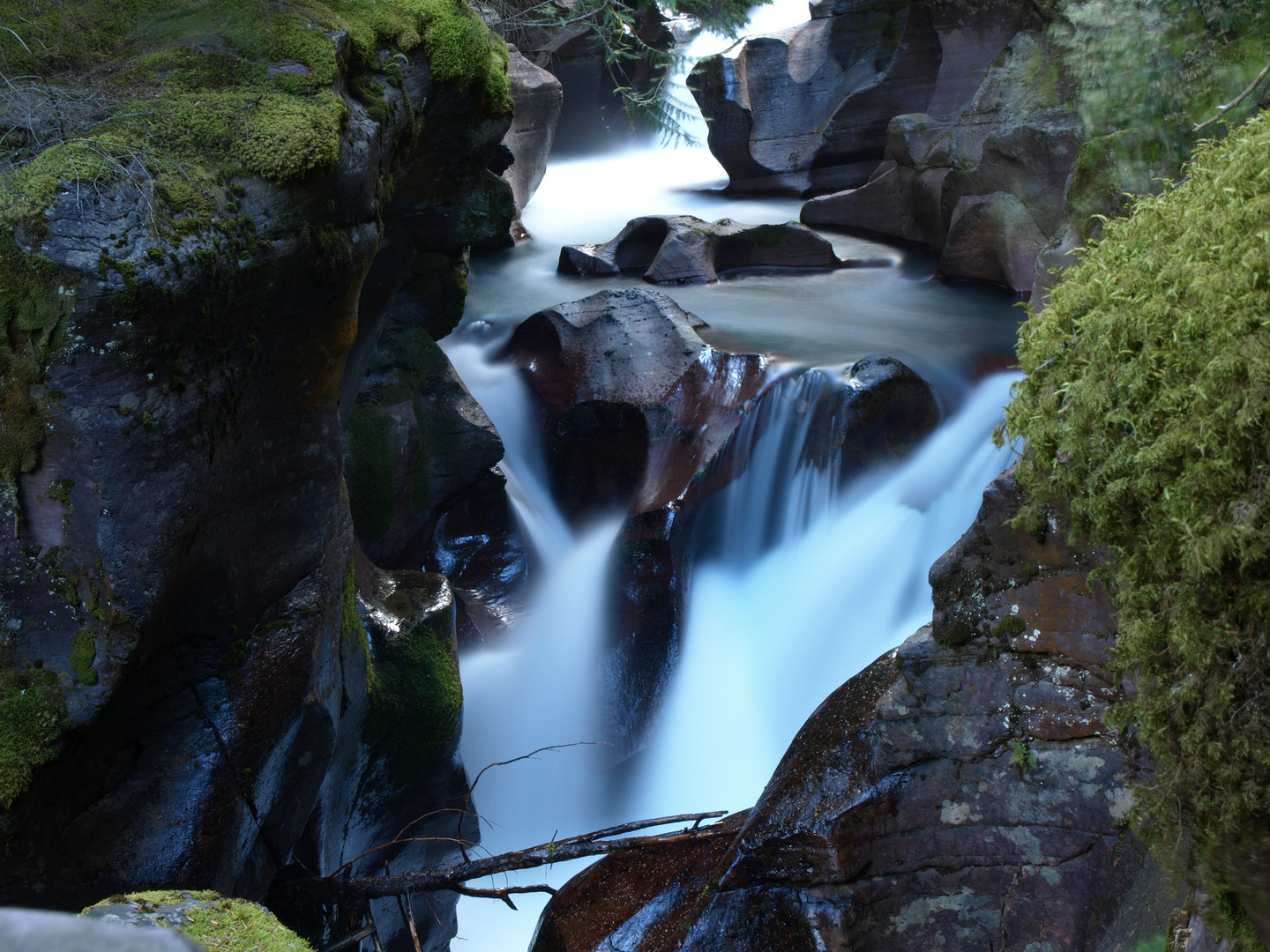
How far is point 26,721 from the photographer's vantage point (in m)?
2.48

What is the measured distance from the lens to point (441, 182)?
521cm

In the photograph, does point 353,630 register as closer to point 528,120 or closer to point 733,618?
point 733,618

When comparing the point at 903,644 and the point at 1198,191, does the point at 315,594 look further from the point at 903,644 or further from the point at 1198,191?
the point at 1198,191

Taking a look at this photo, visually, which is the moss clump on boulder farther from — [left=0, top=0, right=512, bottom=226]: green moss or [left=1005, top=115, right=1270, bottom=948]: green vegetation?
[left=1005, top=115, right=1270, bottom=948]: green vegetation

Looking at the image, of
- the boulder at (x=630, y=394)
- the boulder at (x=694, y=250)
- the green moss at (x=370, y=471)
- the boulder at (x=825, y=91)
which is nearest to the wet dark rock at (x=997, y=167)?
the boulder at (x=825, y=91)

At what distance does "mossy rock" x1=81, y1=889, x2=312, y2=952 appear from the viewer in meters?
1.53

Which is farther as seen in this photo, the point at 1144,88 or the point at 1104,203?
the point at 1104,203

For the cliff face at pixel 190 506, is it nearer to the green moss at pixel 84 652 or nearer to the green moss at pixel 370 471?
the green moss at pixel 84 652

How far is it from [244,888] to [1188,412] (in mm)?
3300

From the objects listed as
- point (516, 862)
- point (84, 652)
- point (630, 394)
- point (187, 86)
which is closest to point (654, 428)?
point (630, 394)

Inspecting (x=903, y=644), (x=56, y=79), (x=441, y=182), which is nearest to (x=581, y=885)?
(x=903, y=644)

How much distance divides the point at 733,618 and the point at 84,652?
14.7ft

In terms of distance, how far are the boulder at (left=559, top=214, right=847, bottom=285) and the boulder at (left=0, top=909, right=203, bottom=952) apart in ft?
33.2

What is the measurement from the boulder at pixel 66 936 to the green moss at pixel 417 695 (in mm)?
3980
